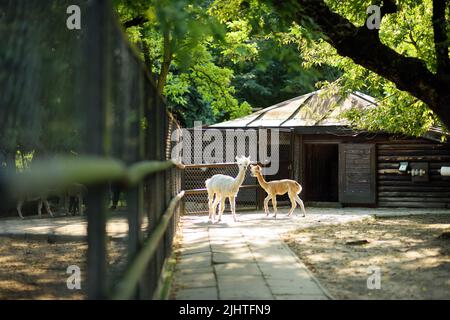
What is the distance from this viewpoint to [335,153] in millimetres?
23906

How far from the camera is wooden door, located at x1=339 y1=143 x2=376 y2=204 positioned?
18.9m

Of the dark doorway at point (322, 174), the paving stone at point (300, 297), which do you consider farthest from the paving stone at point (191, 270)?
the dark doorway at point (322, 174)

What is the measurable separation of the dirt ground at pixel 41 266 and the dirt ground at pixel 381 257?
2.79 meters

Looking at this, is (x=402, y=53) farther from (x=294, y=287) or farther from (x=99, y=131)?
(x=99, y=131)

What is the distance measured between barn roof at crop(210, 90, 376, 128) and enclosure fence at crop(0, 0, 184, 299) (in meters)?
12.2

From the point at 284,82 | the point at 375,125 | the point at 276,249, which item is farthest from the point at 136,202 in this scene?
the point at 284,82

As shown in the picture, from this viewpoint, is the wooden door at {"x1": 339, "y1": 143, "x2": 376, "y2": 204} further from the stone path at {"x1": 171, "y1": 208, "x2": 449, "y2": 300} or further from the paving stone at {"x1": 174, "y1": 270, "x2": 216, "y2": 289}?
the paving stone at {"x1": 174, "y1": 270, "x2": 216, "y2": 289}

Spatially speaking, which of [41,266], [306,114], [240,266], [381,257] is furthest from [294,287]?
[306,114]

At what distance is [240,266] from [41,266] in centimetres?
311

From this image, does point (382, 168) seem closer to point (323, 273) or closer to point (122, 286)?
point (323, 273)

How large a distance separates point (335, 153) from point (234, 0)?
1284 centimetres

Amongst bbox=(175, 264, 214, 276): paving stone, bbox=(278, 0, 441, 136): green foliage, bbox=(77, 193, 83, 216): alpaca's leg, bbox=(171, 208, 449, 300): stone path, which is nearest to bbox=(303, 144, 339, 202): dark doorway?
bbox=(278, 0, 441, 136): green foliage

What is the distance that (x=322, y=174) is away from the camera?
77.5 ft

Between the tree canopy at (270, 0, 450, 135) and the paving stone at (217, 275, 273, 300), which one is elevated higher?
the tree canopy at (270, 0, 450, 135)
